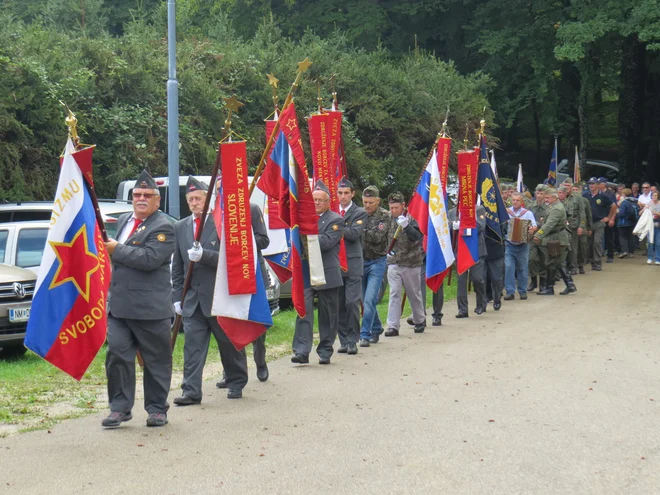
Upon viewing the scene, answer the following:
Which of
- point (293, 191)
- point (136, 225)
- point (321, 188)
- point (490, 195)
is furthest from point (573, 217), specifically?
point (136, 225)

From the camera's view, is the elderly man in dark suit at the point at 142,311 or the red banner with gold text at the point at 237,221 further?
the red banner with gold text at the point at 237,221

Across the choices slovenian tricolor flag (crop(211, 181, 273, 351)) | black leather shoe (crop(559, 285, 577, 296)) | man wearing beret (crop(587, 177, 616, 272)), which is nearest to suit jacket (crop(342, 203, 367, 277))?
slovenian tricolor flag (crop(211, 181, 273, 351))

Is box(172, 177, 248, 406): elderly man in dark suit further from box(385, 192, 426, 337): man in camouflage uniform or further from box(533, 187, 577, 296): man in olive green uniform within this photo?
box(533, 187, 577, 296): man in olive green uniform

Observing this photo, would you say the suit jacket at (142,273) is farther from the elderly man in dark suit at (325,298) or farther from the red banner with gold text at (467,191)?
the red banner with gold text at (467,191)

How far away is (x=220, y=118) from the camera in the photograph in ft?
71.4

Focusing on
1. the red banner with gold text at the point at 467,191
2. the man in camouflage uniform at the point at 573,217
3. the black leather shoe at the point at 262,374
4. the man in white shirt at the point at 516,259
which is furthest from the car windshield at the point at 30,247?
the man in camouflage uniform at the point at 573,217

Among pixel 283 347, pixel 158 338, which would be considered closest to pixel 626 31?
pixel 283 347

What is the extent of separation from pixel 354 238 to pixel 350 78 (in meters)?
13.2

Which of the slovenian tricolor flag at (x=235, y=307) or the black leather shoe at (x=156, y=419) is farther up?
the slovenian tricolor flag at (x=235, y=307)

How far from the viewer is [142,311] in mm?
7969

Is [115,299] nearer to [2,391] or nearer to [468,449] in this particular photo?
[2,391]

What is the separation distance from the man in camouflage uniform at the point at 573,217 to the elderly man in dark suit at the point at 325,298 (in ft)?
36.2

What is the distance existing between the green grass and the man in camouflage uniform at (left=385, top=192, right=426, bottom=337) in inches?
62.0

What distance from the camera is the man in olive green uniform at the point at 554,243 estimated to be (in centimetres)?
1934
